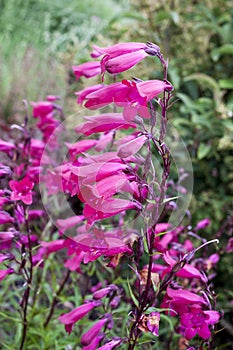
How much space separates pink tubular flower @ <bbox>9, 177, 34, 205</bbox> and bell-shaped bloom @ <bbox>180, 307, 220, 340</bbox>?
0.61 metres

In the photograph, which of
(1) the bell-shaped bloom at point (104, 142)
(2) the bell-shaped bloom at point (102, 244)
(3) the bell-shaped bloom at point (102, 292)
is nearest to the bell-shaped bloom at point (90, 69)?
(1) the bell-shaped bloom at point (104, 142)

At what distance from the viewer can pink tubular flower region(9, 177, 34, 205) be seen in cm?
151

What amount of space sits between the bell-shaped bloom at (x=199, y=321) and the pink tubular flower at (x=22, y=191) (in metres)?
0.61

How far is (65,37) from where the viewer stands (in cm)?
793

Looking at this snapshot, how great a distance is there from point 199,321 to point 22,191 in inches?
27.6

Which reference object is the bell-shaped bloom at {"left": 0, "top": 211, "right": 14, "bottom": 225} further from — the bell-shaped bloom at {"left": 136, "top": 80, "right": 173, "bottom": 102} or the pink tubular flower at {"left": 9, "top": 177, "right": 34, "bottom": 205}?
the bell-shaped bloom at {"left": 136, "top": 80, "right": 173, "bottom": 102}

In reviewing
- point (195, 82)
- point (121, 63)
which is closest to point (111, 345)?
point (121, 63)

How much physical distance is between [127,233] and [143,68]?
2150 mm

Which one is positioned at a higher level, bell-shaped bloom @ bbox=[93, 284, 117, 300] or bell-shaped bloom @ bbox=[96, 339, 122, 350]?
bell-shaped bloom @ bbox=[96, 339, 122, 350]

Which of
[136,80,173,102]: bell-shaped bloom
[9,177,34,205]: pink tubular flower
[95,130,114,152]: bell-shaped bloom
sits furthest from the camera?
[95,130,114,152]: bell-shaped bloom

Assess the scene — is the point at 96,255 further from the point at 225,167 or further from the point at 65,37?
the point at 65,37

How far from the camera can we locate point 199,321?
1.40m

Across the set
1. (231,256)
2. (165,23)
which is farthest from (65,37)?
(231,256)

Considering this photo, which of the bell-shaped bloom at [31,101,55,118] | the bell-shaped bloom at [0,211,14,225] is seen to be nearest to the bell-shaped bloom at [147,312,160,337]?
the bell-shaped bloom at [0,211,14,225]
